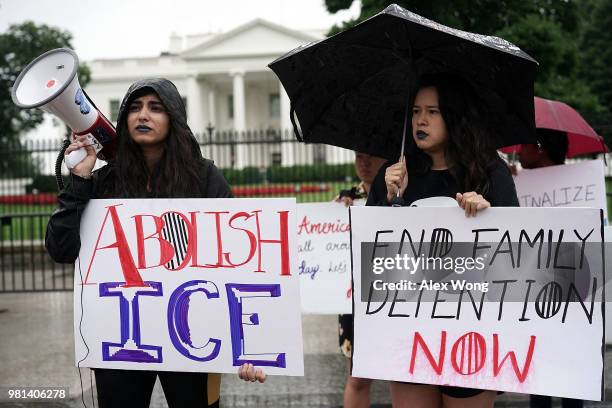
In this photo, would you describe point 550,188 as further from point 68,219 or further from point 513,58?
point 68,219

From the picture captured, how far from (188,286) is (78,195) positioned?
21.0 inches

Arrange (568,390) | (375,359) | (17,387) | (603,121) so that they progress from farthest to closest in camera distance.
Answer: (603,121) < (17,387) < (375,359) < (568,390)

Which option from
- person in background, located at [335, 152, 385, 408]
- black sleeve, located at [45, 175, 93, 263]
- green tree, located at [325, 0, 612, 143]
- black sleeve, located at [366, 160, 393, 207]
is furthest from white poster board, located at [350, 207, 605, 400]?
green tree, located at [325, 0, 612, 143]

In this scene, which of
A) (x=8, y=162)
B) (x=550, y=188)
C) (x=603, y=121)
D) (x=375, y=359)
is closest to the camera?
(x=375, y=359)

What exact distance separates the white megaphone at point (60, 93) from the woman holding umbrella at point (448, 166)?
3.80ft

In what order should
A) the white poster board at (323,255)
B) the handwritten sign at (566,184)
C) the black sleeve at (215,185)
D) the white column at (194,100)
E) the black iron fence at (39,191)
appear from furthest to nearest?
1. the white column at (194,100)
2. the black iron fence at (39,191)
3. the white poster board at (323,255)
4. the handwritten sign at (566,184)
5. the black sleeve at (215,185)

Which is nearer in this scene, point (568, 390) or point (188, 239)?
point (568, 390)

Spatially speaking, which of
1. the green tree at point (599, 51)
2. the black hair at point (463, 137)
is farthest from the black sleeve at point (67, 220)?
the green tree at point (599, 51)

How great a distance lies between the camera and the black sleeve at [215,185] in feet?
8.79

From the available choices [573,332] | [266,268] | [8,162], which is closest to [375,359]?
[266,268]

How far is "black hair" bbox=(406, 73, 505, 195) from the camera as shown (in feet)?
8.23

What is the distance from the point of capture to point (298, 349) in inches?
99.8

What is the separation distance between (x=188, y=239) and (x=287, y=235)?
38cm

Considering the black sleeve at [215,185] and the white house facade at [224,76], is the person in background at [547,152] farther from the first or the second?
the white house facade at [224,76]
